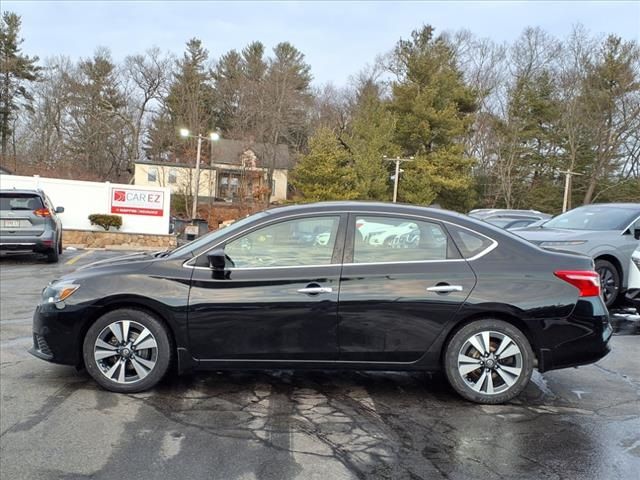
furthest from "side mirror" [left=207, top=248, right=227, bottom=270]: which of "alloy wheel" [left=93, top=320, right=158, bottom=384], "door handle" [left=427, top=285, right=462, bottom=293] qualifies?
"door handle" [left=427, top=285, right=462, bottom=293]

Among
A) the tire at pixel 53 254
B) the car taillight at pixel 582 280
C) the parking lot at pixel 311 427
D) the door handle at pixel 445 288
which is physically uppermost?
the car taillight at pixel 582 280

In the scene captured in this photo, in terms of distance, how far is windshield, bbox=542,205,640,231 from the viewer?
7.95m

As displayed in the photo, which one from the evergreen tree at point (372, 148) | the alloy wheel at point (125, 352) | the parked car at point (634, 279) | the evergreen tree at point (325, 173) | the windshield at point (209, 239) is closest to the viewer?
the alloy wheel at point (125, 352)

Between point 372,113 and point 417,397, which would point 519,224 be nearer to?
point 417,397

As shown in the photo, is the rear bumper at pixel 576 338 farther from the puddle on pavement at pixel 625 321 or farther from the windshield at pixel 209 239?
the puddle on pavement at pixel 625 321

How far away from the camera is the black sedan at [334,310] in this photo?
4145 millimetres

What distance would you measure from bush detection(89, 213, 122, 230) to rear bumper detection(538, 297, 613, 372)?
20.0 metres

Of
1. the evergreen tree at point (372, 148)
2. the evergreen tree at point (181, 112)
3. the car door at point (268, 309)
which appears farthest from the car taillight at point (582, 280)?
the evergreen tree at point (181, 112)

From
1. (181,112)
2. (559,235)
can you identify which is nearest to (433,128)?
(181,112)

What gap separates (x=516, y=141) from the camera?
4838 centimetres

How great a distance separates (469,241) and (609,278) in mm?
4470

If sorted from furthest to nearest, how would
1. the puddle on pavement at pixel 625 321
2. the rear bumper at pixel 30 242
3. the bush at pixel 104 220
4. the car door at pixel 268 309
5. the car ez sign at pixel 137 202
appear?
the car ez sign at pixel 137 202
the bush at pixel 104 220
the rear bumper at pixel 30 242
the puddle on pavement at pixel 625 321
the car door at pixel 268 309

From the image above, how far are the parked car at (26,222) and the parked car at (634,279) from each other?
38.1 feet

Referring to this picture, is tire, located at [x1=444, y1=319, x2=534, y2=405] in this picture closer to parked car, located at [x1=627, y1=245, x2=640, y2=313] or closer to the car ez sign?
parked car, located at [x1=627, y1=245, x2=640, y2=313]
